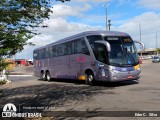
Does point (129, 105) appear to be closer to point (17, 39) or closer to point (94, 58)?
point (17, 39)

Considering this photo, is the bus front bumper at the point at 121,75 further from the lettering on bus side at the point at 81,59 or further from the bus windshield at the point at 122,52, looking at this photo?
the lettering on bus side at the point at 81,59

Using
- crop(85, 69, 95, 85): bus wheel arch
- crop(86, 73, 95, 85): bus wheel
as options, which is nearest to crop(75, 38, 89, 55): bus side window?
crop(85, 69, 95, 85): bus wheel arch

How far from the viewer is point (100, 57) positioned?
18.4 m

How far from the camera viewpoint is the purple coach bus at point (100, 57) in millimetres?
17828

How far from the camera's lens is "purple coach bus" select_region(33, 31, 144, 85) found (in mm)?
17828

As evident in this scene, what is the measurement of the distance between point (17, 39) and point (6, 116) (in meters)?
2.30

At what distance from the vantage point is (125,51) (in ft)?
60.4

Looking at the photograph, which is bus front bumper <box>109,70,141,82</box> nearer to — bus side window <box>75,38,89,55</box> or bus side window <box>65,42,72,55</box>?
bus side window <box>75,38,89,55</box>

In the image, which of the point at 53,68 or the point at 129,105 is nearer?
the point at 129,105

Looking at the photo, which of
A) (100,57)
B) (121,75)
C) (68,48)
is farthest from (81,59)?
(121,75)

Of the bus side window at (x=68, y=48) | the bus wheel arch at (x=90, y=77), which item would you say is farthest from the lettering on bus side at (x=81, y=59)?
the bus side window at (x=68, y=48)

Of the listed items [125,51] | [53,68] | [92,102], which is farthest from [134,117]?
[53,68]

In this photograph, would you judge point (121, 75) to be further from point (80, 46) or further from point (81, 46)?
point (80, 46)

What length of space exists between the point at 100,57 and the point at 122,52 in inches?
50.8
